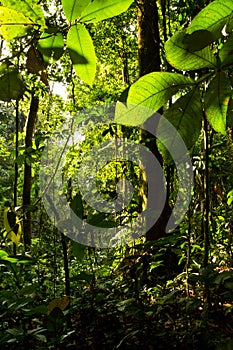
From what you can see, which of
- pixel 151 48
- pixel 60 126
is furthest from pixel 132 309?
pixel 60 126

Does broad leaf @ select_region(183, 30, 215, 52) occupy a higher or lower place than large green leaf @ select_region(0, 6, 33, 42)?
lower

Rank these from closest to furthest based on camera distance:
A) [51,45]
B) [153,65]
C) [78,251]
Result: [51,45]
[78,251]
[153,65]

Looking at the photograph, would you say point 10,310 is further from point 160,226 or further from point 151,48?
point 151,48

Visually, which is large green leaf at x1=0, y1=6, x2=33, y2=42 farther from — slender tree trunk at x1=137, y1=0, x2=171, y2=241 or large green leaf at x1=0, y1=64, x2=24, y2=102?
slender tree trunk at x1=137, y1=0, x2=171, y2=241

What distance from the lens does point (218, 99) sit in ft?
1.41

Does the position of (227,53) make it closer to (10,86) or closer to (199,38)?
(199,38)

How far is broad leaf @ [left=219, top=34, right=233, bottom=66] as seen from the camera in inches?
16.0

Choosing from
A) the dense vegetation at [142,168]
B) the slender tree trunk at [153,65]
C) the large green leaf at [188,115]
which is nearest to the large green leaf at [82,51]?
the dense vegetation at [142,168]

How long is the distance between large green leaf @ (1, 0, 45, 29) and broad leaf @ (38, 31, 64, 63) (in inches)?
1.3

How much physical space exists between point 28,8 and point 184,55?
0.54 feet

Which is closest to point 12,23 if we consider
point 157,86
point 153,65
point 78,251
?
point 157,86

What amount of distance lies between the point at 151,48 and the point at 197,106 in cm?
355

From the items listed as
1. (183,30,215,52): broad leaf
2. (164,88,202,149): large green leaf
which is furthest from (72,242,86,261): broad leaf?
(183,30,215,52): broad leaf

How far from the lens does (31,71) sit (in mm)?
472
